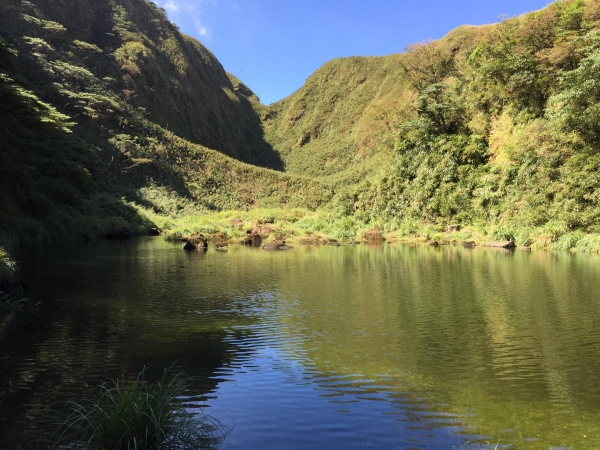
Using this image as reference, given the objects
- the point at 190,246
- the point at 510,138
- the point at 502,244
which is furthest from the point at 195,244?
the point at 510,138

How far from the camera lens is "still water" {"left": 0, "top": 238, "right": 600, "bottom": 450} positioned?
5.18 meters

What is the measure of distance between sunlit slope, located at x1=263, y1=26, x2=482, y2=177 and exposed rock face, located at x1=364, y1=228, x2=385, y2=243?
3225 cm

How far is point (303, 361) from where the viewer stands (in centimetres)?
768

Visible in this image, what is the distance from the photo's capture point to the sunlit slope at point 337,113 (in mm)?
84188

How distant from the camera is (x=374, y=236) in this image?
39.4 meters

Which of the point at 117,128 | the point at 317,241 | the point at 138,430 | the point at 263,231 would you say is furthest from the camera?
the point at 117,128

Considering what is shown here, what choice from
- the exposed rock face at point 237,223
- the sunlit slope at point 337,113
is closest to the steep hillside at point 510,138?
the exposed rock face at point 237,223

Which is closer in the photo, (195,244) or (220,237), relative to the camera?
(195,244)

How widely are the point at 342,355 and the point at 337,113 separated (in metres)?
104

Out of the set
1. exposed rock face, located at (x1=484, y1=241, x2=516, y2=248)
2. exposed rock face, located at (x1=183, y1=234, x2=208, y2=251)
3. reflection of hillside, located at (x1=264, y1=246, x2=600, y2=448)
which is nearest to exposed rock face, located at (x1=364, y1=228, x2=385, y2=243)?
exposed rock face, located at (x1=484, y1=241, x2=516, y2=248)

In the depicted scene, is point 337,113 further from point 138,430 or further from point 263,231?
point 138,430

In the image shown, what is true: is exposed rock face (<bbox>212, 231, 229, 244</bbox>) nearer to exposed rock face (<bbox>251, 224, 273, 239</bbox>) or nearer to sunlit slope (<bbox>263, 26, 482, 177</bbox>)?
exposed rock face (<bbox>251, 224, 273, 239</bbox>)

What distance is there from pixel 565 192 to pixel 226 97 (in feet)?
359

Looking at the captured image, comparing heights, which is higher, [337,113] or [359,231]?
[337,113]
